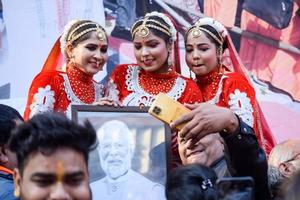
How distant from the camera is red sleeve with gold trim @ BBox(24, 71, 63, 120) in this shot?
12.9ft

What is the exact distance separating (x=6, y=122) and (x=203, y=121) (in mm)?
977

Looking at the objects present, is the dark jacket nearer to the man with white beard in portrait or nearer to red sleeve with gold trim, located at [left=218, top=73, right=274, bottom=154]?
the man with white beard in portrait

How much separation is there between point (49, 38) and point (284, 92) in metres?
1.71

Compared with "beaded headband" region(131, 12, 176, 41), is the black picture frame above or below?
below

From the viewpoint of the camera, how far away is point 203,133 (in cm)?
263

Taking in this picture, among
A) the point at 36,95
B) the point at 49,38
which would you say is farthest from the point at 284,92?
the point at 36,95

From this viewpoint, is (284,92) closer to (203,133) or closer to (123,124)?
(123,124)

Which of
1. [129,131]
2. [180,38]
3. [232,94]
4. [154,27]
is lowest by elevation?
[180,38]

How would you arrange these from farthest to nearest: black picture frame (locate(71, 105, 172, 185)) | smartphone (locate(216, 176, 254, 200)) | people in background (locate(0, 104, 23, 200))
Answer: black picture frame (locate(71, 105, 172, 185))
people in background (locate(0, 104, 23, 200))
smartphone (locate(216, 176, 254, 200))

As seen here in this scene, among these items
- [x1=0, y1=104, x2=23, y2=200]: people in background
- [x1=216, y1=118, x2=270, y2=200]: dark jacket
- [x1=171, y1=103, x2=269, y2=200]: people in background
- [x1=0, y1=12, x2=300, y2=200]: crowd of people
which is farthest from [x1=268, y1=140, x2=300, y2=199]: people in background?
[x1=0, y1=104, x2=23, y2=200]: people in background

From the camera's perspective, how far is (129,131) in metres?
3.31

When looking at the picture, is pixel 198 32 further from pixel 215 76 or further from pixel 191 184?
pixel 191 184

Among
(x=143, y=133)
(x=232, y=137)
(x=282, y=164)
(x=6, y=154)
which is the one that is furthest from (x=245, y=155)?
(x=6, y=154)

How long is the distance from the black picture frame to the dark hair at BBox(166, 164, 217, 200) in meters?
0.44
